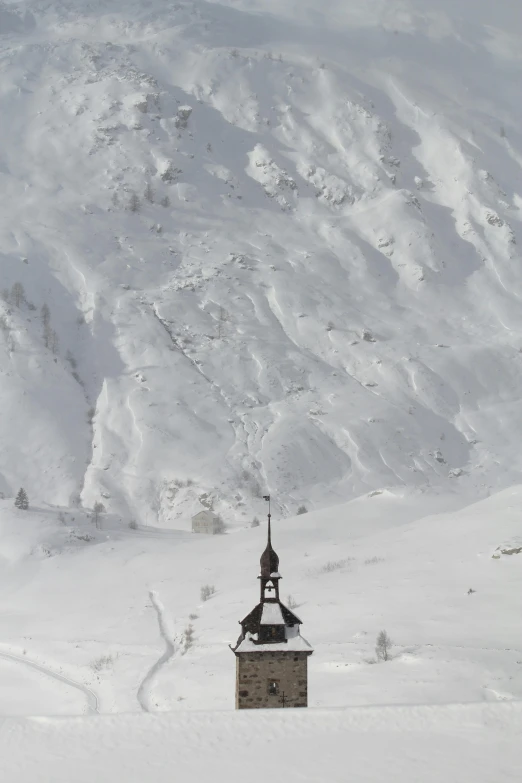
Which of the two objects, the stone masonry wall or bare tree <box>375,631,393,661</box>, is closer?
the stone masonry wall

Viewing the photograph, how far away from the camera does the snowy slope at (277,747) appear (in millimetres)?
16688

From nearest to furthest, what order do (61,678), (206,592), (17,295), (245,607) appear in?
(61,678) < (245,607) < (206,592) < (17,295)

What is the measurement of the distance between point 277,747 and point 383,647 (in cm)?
1938

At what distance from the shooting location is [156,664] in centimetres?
4478

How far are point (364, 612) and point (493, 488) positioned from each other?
64.7 metres

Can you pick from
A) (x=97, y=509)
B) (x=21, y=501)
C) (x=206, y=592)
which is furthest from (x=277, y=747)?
(x=97, y=509)

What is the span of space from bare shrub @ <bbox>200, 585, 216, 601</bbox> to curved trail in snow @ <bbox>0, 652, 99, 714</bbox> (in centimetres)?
1213

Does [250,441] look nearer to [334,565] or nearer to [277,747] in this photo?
[334,565]

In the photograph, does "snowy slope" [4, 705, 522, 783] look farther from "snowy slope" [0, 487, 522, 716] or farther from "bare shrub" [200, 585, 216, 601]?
"bare shrub" [200, 585, 216, 601]

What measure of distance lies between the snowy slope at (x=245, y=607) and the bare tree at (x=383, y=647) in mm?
325

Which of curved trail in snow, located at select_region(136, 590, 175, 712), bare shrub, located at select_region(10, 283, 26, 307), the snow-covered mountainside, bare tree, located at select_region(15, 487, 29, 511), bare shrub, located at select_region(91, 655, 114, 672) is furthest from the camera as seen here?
bare shrub, located at select_region(10, 283, 26, 307)

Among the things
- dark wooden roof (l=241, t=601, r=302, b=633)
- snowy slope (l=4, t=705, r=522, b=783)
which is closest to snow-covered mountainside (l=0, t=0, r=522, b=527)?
dark wooden roof (l=241, t=601, r=302, b=633)

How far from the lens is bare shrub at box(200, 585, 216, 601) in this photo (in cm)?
5754

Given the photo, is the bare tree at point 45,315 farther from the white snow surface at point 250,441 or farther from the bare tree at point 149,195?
the bare tree at point 149,195
